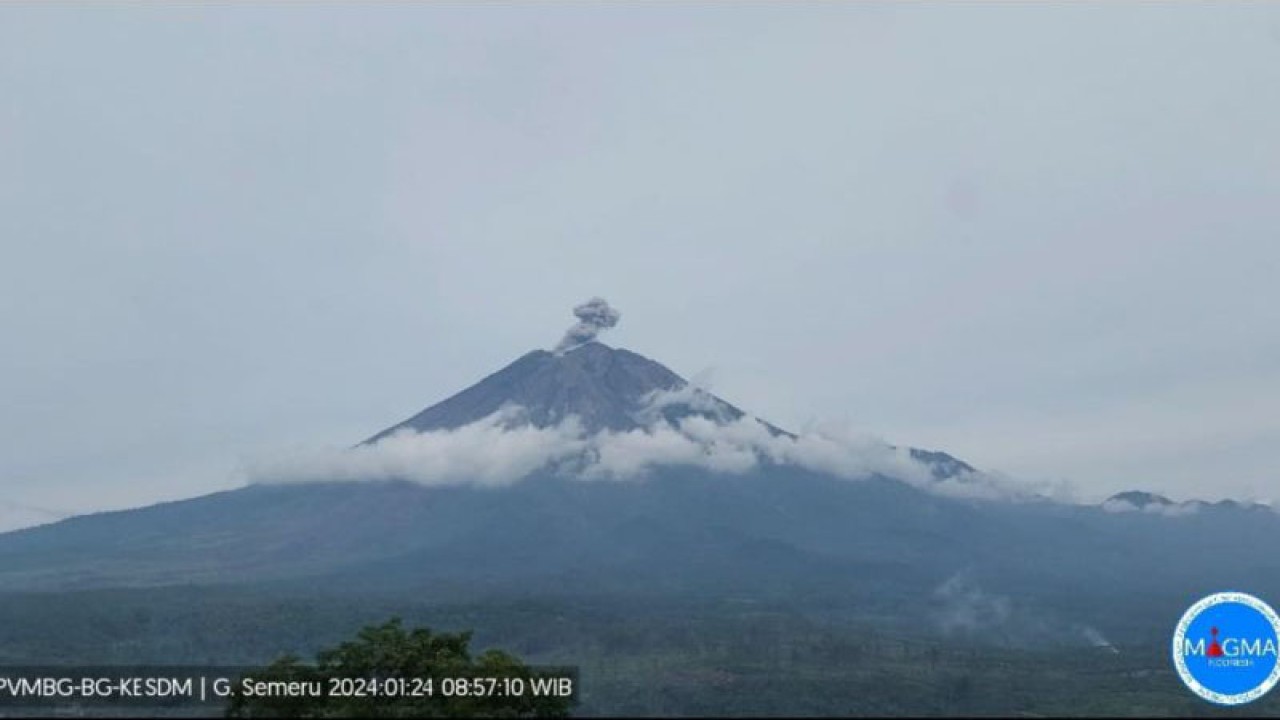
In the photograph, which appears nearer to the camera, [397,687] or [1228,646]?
[397,687]

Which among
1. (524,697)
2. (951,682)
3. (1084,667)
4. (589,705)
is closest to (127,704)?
(589,705)

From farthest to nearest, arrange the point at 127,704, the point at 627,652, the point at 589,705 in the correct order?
the point at 627,652 < the point at 589,705 < the point at 127,704

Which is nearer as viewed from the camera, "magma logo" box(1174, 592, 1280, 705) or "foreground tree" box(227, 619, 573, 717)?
"foreground tree" box(227, 619, 573, 717)

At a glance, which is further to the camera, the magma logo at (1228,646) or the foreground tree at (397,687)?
the magma logo at (1228,646)

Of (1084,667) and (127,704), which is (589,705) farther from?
(1084,667)
